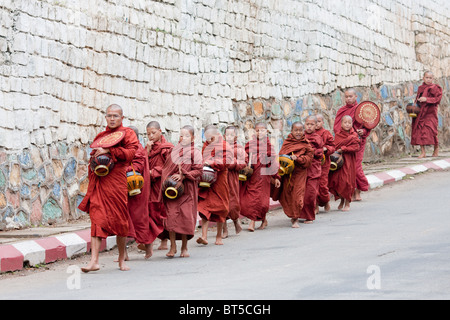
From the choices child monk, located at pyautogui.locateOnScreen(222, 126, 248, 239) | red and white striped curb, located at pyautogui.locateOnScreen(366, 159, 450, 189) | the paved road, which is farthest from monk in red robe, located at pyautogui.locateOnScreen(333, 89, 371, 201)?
child monk, located at pyautogui.locateOnScreen(222, 126, 248, 239)

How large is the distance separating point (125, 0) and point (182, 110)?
2.10m

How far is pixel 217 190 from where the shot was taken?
1080 centimetres

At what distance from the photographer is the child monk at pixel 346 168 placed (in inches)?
524

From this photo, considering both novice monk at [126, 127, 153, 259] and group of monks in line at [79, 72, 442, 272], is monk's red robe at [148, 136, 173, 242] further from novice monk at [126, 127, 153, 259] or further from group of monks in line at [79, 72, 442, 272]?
novice monk at [126, 127, 153, 259]

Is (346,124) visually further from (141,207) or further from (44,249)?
(44,249)

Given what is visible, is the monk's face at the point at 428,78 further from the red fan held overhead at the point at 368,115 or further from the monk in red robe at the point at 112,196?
the monk in red robe at the point at 112,196

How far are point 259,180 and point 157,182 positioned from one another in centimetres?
186

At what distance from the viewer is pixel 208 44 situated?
15.1m

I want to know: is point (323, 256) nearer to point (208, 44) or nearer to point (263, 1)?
point (208, 44)

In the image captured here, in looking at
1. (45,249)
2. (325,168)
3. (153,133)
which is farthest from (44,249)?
(325,168)

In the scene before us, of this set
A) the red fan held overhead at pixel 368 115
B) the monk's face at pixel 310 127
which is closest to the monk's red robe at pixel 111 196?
the monk's face at pixel 310 127

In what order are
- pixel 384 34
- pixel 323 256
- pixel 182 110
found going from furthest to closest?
pixel 384 34 → pixel 182 110 → pixel 323 256
